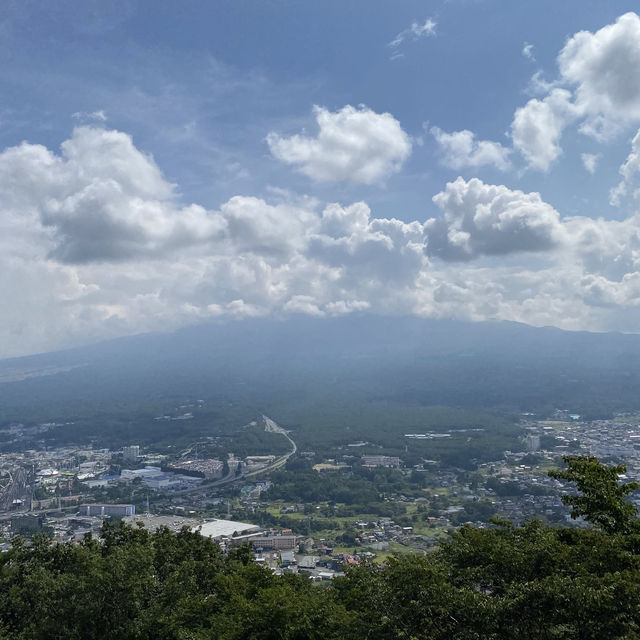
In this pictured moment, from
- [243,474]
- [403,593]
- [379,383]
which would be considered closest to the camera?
[403,593]

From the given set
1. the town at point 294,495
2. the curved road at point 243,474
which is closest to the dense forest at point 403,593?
the town at point 294,495

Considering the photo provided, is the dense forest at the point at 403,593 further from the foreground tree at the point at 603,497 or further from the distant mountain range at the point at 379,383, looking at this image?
the distant mountain range at the point at 379,383

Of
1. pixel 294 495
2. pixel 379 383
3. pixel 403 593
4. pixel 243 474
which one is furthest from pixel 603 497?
pixel 379 383

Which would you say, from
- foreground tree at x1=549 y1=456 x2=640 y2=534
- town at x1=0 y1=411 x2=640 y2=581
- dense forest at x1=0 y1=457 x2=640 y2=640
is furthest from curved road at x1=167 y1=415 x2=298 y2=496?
foreground tree at x1=549 y1=456 x2=640 y2=534

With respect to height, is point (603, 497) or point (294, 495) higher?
point (603, 497)

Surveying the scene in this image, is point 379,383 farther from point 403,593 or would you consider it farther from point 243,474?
point 403,593

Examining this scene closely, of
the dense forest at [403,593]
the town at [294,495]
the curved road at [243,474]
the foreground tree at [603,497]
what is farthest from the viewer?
the curved road at [243,474]

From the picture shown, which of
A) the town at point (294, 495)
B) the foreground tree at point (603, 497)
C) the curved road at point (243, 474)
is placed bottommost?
the curved road at point (243, 474)

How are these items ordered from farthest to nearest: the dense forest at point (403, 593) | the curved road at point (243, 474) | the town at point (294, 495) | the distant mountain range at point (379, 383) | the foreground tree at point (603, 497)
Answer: the distant mountain range at point (379, 383)
the curved road at point (243, 474)
the town at point (294, 495)
the foreground tree at point (603, 497)
the dense forest at point (403, 593)

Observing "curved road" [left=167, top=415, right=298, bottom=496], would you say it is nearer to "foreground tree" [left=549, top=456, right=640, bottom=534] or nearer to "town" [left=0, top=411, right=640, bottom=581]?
"town" [left=0, top=411, right=640, bottom=581]

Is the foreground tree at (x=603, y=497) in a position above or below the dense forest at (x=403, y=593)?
above

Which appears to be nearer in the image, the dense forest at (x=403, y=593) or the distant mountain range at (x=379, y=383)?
the dense forest at (x=403, y=593)
